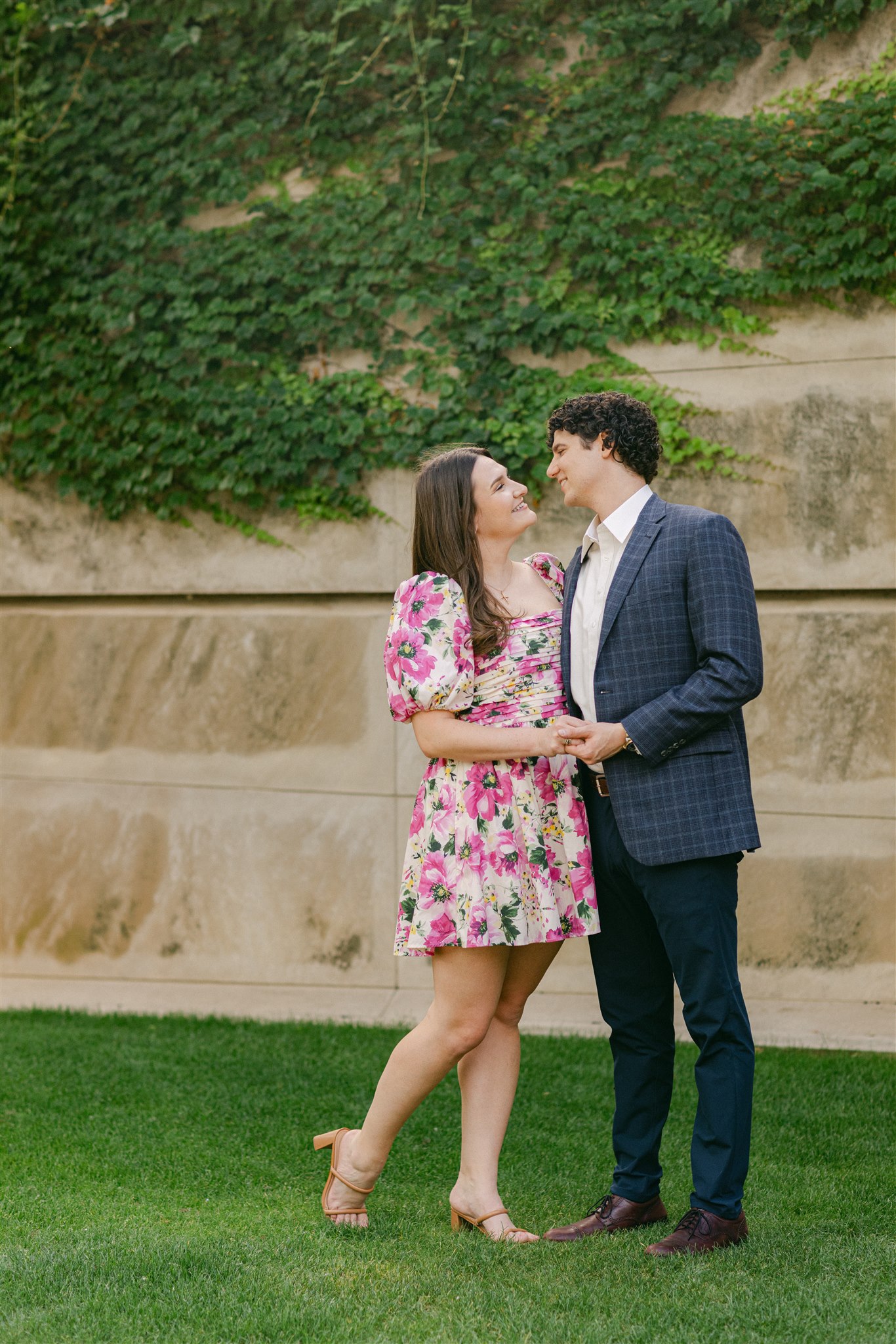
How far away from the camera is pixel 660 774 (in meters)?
2.92

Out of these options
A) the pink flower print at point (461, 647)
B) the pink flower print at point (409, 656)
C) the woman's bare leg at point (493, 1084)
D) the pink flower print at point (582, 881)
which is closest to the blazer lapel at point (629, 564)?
the pink flower print at point (461, 647)

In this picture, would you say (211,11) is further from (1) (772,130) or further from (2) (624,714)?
(2) (624,714)

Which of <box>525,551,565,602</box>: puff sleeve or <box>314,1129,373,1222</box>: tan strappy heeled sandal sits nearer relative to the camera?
<box>314,1129,373,1222</box>: tan strappy heeled sandal

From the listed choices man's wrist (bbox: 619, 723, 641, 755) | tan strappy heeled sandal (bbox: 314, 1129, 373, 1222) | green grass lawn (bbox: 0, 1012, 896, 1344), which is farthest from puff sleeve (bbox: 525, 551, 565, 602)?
green grass lawn (bbox: 0, 1012, 896, 1344)

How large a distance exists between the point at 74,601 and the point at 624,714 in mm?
4512

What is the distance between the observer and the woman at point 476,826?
3.00m

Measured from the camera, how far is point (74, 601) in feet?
22.1

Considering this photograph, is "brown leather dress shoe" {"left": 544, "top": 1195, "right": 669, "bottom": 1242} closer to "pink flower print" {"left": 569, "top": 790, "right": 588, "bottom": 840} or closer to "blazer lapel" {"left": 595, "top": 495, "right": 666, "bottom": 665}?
"pink flower print" {"left": 569, "top": 790, "right": 588, "bottom": 840}

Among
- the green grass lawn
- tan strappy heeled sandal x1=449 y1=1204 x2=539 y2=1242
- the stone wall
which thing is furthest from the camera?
the stone wall

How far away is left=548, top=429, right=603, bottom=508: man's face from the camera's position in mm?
3086

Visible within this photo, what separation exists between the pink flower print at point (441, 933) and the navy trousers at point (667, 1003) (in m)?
0.40

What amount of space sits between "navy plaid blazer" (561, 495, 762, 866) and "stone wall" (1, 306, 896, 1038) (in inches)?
114

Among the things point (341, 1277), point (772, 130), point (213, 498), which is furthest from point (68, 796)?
point (772, 130)

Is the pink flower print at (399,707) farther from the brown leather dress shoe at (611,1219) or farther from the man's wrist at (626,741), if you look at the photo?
the brown leather dress shoe at (611,1219)
